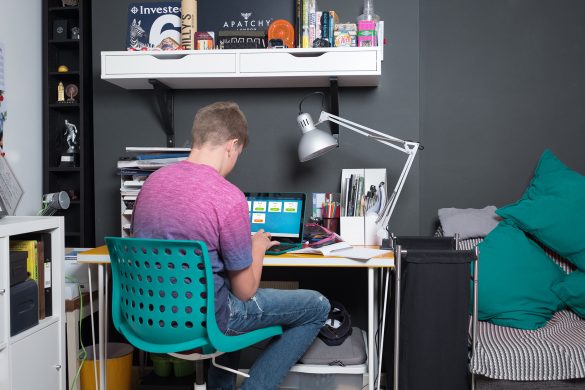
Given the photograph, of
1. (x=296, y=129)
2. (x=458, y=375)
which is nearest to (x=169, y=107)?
(x=296, y=129)

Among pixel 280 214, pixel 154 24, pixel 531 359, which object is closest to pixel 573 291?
pixel 531 359

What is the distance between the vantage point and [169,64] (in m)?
2.58

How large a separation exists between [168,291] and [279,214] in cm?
92

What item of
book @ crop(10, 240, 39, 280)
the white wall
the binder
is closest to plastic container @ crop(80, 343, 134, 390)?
the binder

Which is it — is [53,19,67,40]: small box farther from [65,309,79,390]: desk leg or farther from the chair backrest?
the chair backrest

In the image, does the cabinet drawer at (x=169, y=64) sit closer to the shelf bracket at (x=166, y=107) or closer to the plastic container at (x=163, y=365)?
the shelf bracket at (x=166, y=107)

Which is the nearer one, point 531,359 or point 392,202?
point 531,359

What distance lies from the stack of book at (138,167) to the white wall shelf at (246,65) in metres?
0.34

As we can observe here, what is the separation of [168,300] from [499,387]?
50.7 inches

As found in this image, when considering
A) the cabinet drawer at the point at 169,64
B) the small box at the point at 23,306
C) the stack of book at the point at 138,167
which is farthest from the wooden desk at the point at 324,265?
the cabinet drawer at the point at 169,64

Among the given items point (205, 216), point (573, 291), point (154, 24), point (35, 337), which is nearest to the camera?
point (205, 216)

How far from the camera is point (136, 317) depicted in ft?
5.79

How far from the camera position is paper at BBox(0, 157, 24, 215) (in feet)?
7.75

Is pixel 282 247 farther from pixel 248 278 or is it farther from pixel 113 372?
pixel 113 372
